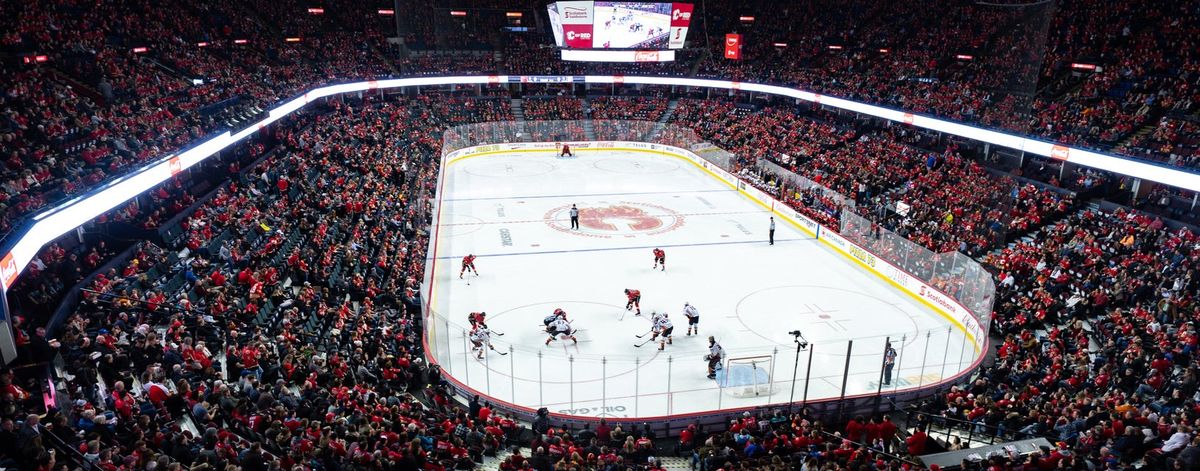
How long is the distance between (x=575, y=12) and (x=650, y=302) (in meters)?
27.1

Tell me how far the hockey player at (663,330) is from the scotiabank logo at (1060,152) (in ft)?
55.4

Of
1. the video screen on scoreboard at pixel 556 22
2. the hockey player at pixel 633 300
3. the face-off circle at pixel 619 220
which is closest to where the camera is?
the hockey player at pixel 633 300

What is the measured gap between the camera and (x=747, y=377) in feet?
48.3

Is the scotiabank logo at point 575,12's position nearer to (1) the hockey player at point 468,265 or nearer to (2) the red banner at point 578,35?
(2) the red banner at point 578,35

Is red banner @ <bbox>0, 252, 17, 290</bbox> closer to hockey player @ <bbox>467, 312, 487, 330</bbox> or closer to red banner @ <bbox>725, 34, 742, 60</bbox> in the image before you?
hockey player @ <bbox>467, 312, 487, 330</bbox>

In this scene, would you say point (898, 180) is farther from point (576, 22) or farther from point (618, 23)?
point (576, 22)

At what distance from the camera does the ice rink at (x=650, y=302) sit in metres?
15.1

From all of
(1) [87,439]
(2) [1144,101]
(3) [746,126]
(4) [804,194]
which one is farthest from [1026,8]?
(1) [87,439]

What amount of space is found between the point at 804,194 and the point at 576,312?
13.8 meters

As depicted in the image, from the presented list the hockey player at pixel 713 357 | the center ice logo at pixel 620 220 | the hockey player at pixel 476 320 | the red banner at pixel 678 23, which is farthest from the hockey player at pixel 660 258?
the red banner at pixel 678 23

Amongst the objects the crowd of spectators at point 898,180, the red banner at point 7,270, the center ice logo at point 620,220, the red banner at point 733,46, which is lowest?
the center ice logo at point 620,220

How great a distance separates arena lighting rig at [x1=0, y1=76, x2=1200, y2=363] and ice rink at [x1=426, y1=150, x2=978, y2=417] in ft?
22.8

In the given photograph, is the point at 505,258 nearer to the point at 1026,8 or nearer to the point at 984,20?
the point at 1026,8

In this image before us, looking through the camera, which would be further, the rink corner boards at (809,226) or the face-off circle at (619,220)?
the face-off circle at (619,220)
